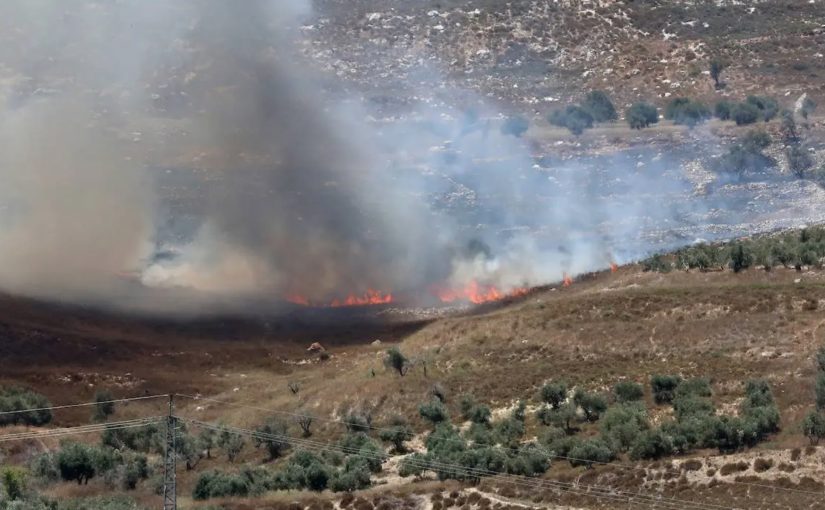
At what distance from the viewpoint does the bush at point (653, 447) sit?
51438 millimetres

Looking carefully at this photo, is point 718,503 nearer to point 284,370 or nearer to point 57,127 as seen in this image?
point 284,370

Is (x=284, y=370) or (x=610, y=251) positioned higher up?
(x=610, y=251)

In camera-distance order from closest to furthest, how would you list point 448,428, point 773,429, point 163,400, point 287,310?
point 773,429, point 448,428, point 163,400, point 287,310

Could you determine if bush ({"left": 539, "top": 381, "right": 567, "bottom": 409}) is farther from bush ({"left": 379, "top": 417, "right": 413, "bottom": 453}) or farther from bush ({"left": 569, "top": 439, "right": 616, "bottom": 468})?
bush ({"left": 569, "top": 439, "right": 616, "bottom": 468})

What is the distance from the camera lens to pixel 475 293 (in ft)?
287

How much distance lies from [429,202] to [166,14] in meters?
45.1

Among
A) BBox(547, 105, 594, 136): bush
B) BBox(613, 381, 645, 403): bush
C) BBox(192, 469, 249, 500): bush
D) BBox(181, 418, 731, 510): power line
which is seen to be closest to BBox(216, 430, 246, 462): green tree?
BBox(181, 418, 731, 510): power line

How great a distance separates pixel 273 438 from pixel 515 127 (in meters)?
59.1

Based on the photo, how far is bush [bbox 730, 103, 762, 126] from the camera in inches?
4432

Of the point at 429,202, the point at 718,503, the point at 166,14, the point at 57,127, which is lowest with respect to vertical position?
the point at 718,503

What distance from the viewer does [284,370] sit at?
78.9 metres

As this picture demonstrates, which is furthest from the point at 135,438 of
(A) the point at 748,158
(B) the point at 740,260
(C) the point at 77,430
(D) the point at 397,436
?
(A) the point at 748,158

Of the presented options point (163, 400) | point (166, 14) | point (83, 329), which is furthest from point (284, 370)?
point (166, 14)

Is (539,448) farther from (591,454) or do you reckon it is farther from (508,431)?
(508,431)
